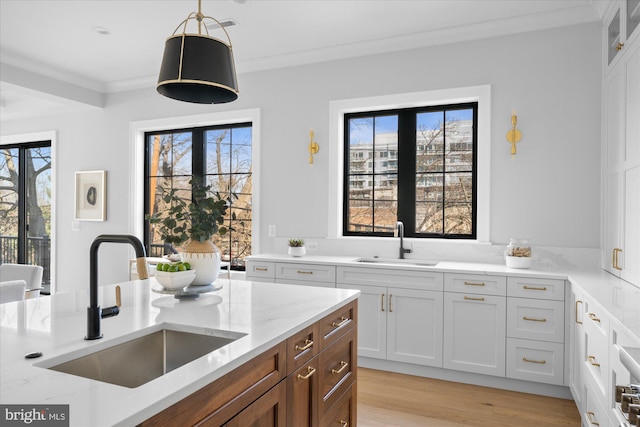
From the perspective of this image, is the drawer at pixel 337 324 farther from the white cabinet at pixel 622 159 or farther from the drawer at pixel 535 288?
the white cabinet at pixel 622 159

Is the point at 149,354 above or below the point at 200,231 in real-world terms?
below

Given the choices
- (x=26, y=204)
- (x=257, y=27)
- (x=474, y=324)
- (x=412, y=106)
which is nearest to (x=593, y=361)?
(x=474, y=324)

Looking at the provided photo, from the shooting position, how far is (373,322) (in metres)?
3.40

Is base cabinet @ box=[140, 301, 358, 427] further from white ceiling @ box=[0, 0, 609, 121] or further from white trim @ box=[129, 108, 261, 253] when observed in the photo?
white trim @ box=[129, 108, 261, 253]

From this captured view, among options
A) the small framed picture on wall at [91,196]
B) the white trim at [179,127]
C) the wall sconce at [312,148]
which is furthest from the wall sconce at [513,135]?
the small framed picture on wall at [91,196]

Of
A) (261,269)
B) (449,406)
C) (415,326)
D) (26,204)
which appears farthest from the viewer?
(26,204)

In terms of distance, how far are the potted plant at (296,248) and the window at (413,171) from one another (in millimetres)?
505

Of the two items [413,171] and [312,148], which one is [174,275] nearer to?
[312,148]

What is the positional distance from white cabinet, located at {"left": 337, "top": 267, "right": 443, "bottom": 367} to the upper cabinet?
6.26ft

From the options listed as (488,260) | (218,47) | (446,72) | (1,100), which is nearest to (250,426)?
(218,47)

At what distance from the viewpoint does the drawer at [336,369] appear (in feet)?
5.54

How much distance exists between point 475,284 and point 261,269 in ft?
6.02

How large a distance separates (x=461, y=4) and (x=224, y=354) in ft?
10.2

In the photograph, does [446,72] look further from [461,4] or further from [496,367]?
[496,367]
